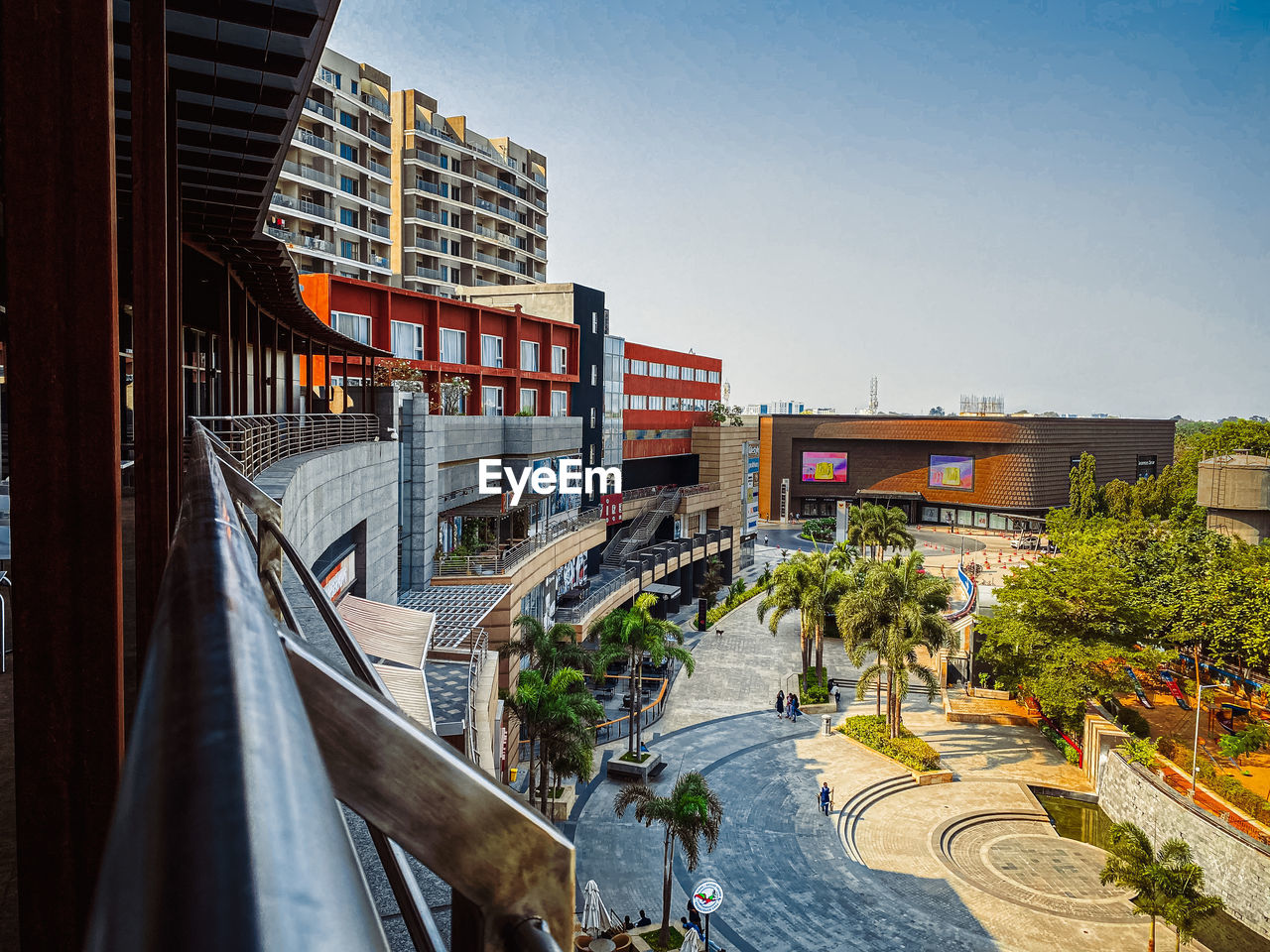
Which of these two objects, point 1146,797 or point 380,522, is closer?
point 380,522

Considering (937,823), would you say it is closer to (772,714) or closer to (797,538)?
(772,714)

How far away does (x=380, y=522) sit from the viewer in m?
21.5

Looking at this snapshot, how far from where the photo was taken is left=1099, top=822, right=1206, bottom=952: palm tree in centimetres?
1998

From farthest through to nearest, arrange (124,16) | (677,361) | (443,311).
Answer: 1. (677,361)
2. (443,311)
3. (124,16)

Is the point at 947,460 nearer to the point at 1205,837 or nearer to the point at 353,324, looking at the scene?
the point at 353,324

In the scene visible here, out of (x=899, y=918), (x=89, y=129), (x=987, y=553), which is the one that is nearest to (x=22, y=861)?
(x=89, y=129)

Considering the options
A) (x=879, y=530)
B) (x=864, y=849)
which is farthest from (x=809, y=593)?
(x=879, y=530)

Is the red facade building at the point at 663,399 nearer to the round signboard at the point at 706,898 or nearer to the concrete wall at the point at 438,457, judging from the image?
the concrete wall at the point at 438,457

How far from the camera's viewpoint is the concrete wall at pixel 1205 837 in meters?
22.0

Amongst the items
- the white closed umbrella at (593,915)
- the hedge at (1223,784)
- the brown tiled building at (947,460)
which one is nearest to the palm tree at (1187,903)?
the hedge at (1223,784)

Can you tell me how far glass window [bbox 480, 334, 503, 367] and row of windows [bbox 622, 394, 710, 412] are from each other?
14213 mm

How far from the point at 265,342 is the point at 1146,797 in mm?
30047

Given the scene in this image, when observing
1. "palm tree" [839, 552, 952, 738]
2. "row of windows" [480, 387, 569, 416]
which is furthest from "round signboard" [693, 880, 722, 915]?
"row of windows" [480, 387, 569, 416]

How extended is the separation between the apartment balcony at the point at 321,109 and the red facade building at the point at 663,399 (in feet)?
74.6
